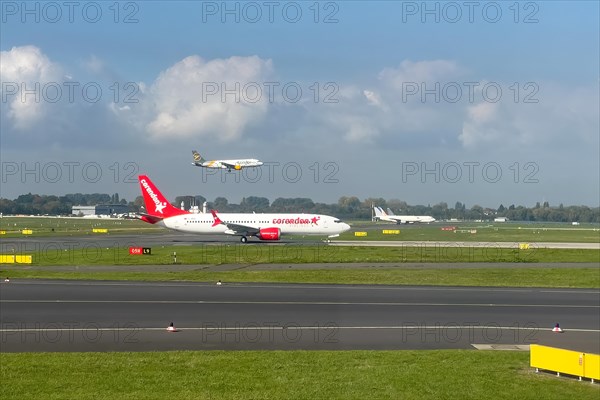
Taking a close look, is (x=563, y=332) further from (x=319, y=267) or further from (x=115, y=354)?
(x=319, y=267)

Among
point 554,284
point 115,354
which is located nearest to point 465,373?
point 115,354

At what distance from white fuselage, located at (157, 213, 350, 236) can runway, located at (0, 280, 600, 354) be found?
39.0 meters

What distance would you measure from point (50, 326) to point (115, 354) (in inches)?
214

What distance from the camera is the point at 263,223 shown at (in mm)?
73250

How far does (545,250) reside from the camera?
206ft

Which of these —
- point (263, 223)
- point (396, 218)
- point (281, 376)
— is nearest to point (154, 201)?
point (263, 223)

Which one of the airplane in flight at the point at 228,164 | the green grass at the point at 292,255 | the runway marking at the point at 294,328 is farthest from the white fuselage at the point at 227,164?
the runway marking at the point at 294,328

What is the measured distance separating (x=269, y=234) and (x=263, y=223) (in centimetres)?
173

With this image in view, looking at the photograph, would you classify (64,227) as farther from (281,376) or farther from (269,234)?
(281,376)

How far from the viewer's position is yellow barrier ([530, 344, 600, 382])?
14633mm

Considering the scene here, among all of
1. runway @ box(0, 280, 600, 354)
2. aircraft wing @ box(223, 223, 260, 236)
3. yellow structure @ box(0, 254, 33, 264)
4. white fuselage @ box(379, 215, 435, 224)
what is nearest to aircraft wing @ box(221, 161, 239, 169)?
aircraft wing @ box(223, 223, 260, 236)

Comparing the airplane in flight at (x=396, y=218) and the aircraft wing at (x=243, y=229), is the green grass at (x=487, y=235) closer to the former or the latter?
→ the aircraft wing at (x=243, y=229)

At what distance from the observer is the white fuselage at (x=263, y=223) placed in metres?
73.2

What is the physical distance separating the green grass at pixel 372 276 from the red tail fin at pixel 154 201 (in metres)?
33.0
